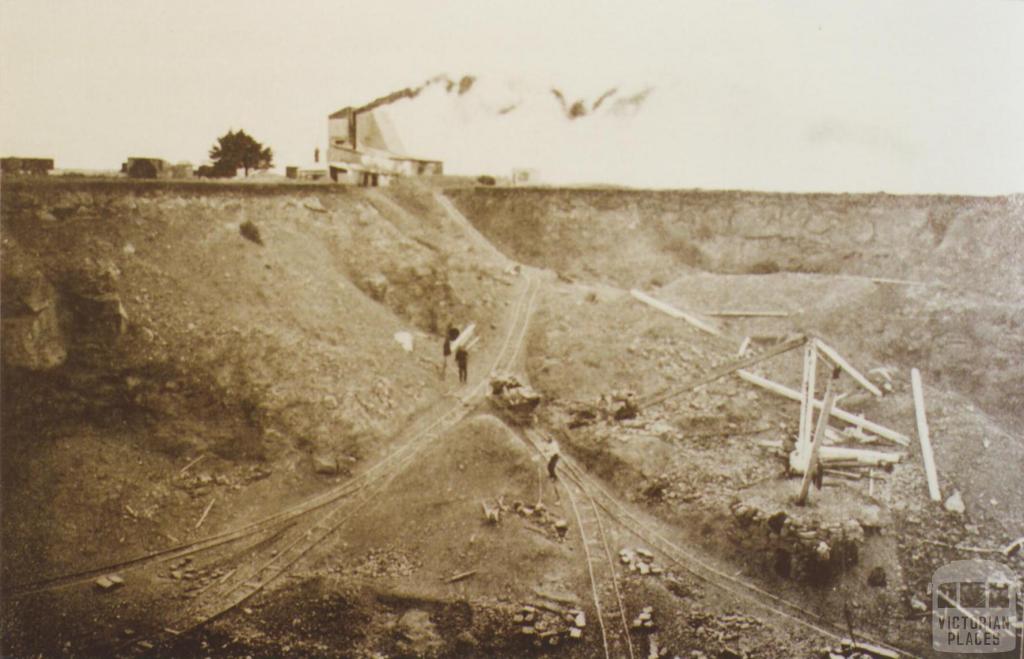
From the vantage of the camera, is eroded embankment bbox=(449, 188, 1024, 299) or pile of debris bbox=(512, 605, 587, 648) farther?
eroded embankment bbox=(449, 188, 1024, 299)

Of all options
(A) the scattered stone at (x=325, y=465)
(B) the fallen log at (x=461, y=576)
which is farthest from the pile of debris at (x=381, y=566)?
(A) the scattered stone at (x=325, y=465)

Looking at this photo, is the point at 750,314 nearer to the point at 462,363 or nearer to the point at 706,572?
the point at 462,363

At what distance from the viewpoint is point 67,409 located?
10406 mm

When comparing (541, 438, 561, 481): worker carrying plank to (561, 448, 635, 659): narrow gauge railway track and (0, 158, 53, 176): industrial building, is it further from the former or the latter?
(0, 158, 53, 176): industrial building

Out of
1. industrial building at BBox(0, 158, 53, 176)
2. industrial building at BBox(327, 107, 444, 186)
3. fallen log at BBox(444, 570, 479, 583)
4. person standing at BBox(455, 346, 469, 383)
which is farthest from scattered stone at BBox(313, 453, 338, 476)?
industrial building at BBox(327, 107, 444, 186)

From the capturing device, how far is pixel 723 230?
21.5 m

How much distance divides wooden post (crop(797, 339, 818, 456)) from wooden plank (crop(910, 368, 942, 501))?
1.88 meters

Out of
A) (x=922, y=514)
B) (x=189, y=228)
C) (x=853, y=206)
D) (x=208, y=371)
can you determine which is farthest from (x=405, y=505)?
(x=853, y=206)

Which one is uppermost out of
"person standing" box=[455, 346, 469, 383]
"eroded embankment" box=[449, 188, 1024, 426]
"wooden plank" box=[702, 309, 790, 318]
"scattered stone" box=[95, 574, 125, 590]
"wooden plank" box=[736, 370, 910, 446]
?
"eroded embankment" box=[449, 188, 1024, 426]

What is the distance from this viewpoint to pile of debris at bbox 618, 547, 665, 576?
389 inches

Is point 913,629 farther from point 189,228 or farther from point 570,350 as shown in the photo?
point 189,228

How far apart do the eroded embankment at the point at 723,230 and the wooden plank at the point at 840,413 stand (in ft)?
20.7

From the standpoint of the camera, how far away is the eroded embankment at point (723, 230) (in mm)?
19609

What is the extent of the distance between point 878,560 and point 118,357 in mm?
11904
